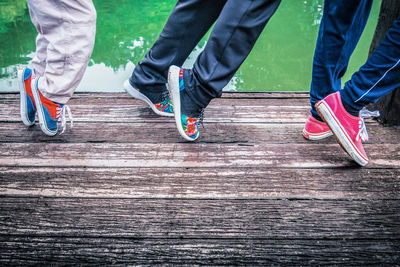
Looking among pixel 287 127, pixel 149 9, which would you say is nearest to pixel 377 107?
pixel 287 127

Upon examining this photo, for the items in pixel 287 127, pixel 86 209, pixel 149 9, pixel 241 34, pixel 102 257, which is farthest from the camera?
pixel 149 9

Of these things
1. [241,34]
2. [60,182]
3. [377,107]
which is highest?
→ [241,34]

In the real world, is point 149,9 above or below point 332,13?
below

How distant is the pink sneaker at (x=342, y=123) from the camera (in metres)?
0.98

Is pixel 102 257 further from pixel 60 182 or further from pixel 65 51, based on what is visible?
pixel 65 51

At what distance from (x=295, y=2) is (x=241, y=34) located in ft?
16.4

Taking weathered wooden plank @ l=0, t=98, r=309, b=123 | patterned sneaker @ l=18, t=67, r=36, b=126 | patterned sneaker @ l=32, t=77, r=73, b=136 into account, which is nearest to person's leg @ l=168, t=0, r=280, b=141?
weathered wooden plank @ l=0, t=98, r=309, b=123

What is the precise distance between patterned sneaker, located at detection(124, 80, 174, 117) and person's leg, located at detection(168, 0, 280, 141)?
212 millimetres

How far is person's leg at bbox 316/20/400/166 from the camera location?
923 mm

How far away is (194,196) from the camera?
83 cm

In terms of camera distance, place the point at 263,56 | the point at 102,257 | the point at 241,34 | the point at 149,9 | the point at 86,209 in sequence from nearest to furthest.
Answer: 1. the point at 102,257
2. the point at 86,209
3. the point at 241,34
4. the point at 263,56
5. the point at 149,9

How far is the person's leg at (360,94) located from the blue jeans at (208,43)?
33cm

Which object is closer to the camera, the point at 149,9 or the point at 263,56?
the point at 263,56

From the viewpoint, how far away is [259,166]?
0.97 metres
